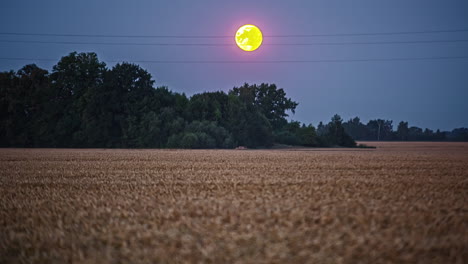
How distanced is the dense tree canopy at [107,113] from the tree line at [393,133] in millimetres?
76682

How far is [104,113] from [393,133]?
108 meters

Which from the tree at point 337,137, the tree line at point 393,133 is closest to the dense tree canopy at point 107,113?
the tree at point 337,137

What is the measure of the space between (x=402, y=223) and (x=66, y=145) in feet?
142

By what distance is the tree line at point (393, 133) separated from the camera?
108m

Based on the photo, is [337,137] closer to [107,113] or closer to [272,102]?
[272,102]

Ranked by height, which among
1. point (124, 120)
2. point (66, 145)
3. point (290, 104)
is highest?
point (290, 104)

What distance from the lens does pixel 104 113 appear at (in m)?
40.4

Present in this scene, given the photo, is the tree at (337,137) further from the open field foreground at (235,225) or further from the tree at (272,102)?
the open field foreground at (235,225)

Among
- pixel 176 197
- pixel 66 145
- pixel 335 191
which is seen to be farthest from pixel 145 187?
pixel 66 145

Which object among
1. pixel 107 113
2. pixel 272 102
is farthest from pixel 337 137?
pixel 107 113

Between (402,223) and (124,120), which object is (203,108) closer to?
(124,120)

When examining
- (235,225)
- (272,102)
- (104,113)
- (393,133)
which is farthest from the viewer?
(393,133)

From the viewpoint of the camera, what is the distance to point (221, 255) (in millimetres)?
3354

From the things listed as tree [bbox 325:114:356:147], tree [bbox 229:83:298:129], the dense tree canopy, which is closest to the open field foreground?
the dense tree canopy
